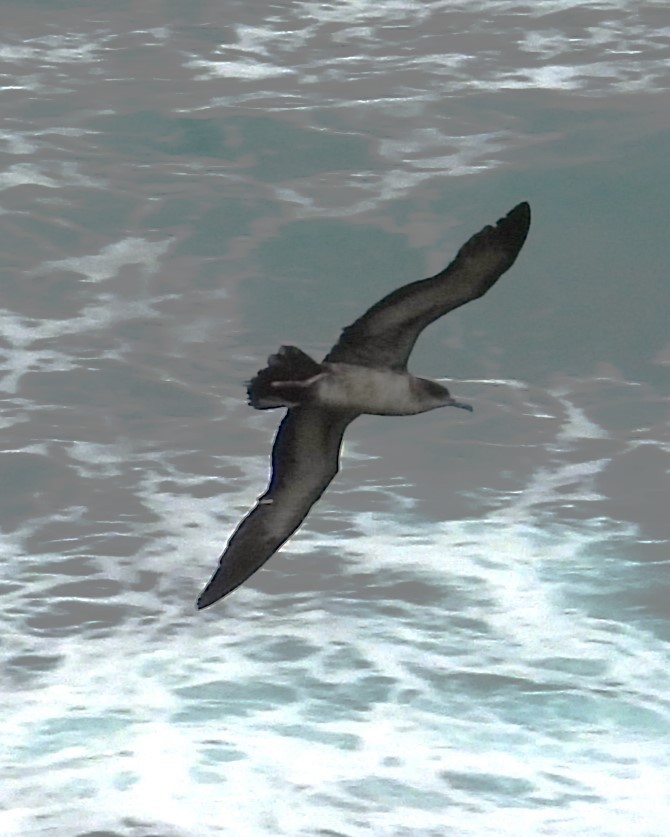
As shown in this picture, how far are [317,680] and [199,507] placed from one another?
17.5 feet

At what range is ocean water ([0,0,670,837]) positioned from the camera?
69.1ft

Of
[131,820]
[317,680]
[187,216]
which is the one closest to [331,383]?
[131,820]

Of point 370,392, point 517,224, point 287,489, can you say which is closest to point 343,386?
point 370,392

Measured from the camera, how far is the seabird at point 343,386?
1002 cm

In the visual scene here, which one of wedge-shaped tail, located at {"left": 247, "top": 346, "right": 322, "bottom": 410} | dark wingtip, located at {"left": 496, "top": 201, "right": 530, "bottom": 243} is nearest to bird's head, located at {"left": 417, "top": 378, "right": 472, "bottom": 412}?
wedge-shaped tail, located at {"left": 247, "top": 346, "right": 322, "bottom": 410}

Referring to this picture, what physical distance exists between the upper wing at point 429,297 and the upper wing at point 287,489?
525mm

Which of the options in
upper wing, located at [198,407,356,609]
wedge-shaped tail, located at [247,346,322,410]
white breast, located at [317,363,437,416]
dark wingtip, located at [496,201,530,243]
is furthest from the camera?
upper wing, located at [198,407,356,609]

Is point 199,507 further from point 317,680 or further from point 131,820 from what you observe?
point 131,820

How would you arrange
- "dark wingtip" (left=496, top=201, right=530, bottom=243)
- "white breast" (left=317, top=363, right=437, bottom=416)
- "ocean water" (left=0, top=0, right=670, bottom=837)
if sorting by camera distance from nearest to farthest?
1. "dark wingtip" (left=496, top=201, right=530, bottom=243)
2. "white breast" (left=317, top=363, right=437, bottom=416)
3. "ocean water" (left=0, top=0, right=670, bottom=837)

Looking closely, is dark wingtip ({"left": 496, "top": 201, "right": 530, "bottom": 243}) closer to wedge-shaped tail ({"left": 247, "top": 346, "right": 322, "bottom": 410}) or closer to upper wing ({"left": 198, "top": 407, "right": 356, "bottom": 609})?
wedge-shaped tail ({"left": 247, "top": 346, "right": 322, "bottom": 410})

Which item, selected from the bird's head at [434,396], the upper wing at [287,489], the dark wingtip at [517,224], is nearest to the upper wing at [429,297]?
the dark wingtip at [517,224]

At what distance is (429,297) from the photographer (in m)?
10.2

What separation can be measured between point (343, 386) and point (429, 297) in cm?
78

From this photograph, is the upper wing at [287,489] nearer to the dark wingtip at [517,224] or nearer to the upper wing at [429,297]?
the upper wing at [429,297]
